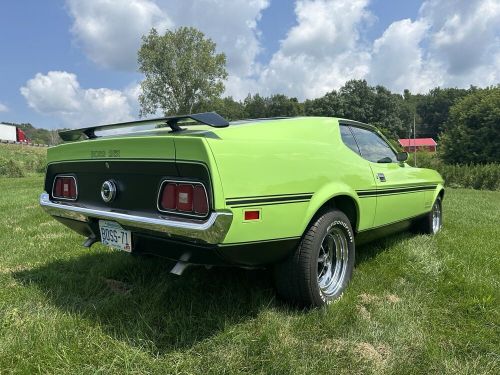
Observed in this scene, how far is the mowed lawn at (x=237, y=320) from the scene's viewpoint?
2.26m

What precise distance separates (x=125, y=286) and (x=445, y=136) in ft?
155

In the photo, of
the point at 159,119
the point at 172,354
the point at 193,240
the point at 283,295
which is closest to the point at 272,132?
the point at 159,119

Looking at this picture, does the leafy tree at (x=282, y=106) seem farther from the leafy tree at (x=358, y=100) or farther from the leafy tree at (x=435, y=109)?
the leafy tree at (x=435, y=109)

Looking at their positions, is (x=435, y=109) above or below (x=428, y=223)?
above

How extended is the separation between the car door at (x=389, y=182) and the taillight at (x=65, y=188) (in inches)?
87.4

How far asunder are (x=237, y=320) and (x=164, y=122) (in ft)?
4.33

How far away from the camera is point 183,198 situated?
2443mm

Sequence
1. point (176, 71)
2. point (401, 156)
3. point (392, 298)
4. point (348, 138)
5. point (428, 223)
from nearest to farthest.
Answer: point (392, 298) < point (348, 138) < point (401, 156) < point (428, 223) < point (176, 71)

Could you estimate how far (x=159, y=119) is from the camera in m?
2.65

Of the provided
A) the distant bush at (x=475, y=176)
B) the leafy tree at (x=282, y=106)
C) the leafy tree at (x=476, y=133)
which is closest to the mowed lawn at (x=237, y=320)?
the distant bush at (x=475, y=176)

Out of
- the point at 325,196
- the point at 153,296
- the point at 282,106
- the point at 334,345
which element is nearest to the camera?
the point at 334,345

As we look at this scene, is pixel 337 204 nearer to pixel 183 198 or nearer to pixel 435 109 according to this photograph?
pixel 183 198

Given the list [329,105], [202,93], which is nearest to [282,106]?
[329,105]

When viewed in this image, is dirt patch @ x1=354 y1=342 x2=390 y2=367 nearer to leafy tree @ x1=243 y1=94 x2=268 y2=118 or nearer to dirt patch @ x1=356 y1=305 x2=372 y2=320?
dirt patch @ x1=356 y1=305 x2=372 y2=320
